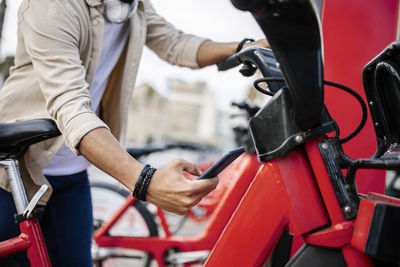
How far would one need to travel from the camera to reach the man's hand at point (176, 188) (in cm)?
77

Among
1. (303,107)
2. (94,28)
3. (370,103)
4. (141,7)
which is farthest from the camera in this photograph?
(141,7)

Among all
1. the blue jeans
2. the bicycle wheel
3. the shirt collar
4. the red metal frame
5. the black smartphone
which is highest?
the shirt collar

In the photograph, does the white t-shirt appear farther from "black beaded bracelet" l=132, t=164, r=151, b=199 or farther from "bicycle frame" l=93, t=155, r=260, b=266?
"bicycle frame" l=93, t=155, r=260, b=266

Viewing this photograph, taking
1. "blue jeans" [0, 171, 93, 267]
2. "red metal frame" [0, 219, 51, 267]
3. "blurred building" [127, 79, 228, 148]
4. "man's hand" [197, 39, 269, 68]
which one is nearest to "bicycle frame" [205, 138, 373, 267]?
"red metal frame" [0, 219, 51, 267]

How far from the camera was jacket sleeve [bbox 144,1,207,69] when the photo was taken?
149 centimetres

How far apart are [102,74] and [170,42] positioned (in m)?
0.41

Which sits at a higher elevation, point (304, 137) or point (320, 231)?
point (304, 137)

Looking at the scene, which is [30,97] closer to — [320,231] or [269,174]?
[269,174]

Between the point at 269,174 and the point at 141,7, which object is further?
the point at 141,7

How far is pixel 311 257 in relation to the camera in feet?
2.49

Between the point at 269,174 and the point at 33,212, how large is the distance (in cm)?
77

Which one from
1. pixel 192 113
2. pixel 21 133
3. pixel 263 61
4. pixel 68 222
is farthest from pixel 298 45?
pixel 192 113

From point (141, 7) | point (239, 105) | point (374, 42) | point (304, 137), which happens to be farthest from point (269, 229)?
point (239, 105)

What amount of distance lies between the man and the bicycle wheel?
37.4 inches
